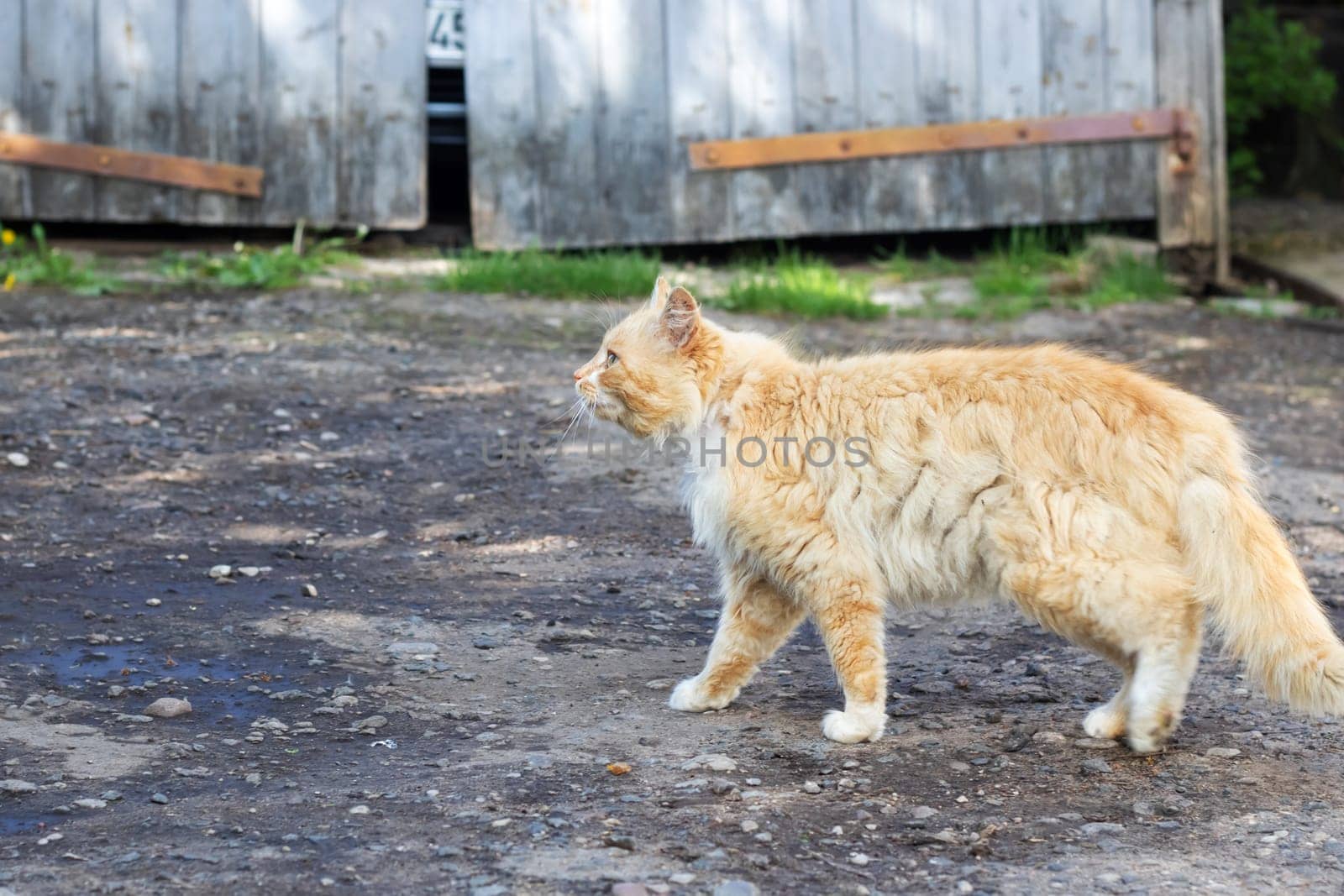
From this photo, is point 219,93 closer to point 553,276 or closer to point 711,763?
point 553,276

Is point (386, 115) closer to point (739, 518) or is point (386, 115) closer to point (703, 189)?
point (703, 189)

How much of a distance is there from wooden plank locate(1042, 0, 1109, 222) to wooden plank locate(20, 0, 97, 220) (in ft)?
19.2

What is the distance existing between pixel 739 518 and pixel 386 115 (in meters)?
5.77

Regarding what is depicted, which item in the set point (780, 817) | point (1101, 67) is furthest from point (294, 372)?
point (1101, 67)

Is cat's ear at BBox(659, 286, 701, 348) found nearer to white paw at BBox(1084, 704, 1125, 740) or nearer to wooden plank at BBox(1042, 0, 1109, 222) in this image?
white paw at BBox(1084, 704, 1125, 740)

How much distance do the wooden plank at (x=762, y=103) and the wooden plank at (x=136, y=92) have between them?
11.2ft

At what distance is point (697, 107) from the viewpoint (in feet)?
28.8

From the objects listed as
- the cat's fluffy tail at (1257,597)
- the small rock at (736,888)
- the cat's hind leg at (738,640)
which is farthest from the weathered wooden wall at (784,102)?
the small rock at (736,888)

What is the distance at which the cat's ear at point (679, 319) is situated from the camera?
147 inches

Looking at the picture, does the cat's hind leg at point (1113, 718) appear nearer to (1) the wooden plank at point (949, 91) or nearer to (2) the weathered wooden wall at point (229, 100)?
(1) the wooden plank at point (949, 91)

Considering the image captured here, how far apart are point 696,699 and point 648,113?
226 inches

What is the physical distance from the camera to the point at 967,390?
3.60 meters

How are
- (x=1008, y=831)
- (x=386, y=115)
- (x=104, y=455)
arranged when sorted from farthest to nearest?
(x=386, y=115) → (x=104, y=455) → (x=1008, y=831)

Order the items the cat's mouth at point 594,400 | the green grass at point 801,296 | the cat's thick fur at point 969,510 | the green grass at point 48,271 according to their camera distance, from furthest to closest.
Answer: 1. the green grass at point 801,296
2. the green grass at point 48,271
3. the cat's mouth at point 594,400
4. the cat's thick fur at point 969,510
